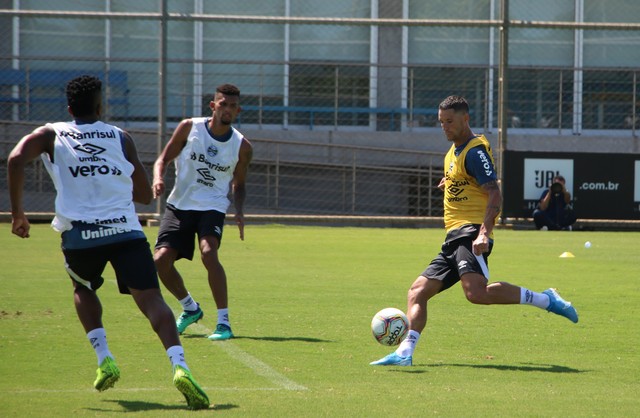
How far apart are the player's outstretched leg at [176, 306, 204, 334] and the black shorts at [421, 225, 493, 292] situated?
80.0 inches

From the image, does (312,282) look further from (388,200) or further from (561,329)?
(388,200)

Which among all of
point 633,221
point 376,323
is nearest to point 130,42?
point 633,221

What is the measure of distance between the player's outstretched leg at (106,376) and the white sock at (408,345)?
2.06m

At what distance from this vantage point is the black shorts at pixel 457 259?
301 inches

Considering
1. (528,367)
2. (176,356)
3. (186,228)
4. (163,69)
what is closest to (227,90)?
(186,228)

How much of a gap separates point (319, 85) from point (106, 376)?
59.1 ft

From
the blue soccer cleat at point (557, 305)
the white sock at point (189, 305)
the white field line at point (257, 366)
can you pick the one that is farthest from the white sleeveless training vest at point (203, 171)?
the blue soccer cleat at point (557, 305)

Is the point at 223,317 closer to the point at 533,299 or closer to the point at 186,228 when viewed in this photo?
the point at 186,228

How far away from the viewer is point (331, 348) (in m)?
7.87

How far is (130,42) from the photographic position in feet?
78.9

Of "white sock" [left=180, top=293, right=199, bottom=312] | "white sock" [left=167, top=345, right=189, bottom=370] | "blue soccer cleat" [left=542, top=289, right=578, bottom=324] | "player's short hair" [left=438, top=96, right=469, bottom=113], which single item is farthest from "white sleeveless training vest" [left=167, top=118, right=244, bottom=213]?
"white sock" [left=167, top=345, right=189, bottom=370]

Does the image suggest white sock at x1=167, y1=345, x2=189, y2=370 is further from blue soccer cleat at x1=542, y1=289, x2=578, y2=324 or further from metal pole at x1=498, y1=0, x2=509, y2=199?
metal pole at x1=498, y1=0, x2=509, y2=199

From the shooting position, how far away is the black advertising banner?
18891 millimetres

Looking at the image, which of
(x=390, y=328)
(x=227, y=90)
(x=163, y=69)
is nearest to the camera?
(x=390, y=328)
